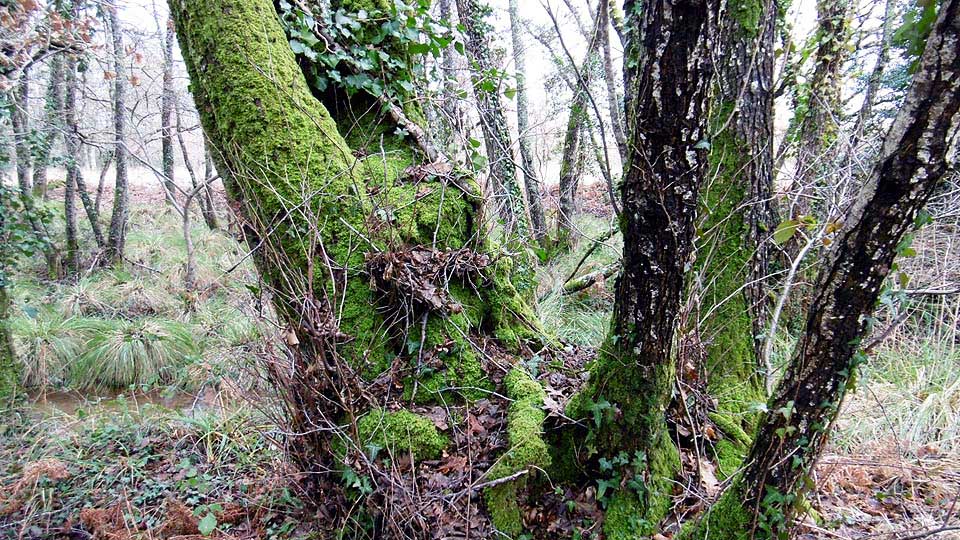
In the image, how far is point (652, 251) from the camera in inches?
64.7

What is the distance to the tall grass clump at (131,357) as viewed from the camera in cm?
521

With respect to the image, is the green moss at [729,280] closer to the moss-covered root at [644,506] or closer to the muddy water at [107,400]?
the moss-covered root at [644,506]

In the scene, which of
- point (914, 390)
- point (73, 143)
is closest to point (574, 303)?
point (914, 390)

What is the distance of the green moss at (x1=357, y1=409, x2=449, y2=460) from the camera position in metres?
2.14

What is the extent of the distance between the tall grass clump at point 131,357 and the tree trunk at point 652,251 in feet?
15.9

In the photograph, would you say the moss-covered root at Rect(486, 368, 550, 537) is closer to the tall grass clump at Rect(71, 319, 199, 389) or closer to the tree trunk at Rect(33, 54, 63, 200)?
the tall grass clump at Rect(71, 319, 199, 389)

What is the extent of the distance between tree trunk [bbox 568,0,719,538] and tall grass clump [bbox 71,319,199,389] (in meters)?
4.84

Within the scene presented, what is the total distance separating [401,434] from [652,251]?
133 cm

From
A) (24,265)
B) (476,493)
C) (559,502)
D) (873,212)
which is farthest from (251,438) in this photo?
(24,265)

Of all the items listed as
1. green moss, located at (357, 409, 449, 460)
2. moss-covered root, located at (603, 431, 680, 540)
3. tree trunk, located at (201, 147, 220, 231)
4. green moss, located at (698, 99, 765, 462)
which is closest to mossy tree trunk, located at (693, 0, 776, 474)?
green moss, located at (698, 99, 765, 462)

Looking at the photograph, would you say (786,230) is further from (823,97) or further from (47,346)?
(47,346)

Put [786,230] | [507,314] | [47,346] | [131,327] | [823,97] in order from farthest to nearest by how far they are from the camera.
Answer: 1. [131,327]
2. [47,346]
3. [823,97]
4. [507,314]
5. [786,230]

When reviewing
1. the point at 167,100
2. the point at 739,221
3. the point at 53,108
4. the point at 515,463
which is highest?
the point at 167,100

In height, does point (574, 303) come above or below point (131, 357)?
above
